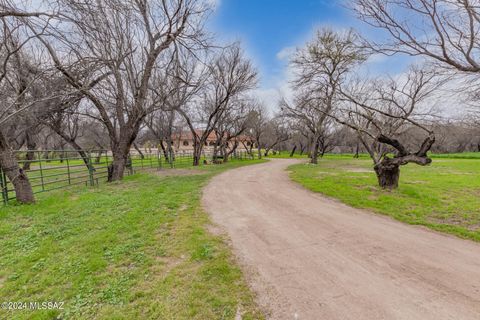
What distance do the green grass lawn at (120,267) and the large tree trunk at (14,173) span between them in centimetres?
99

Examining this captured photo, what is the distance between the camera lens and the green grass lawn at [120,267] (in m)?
2.12

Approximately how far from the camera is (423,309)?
6.81 ft

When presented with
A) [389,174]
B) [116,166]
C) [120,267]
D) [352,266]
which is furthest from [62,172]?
[389,174]

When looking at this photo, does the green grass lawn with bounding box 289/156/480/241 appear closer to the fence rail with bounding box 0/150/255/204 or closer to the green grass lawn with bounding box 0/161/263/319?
the green grass lawn with bounding box 0/161/263/319

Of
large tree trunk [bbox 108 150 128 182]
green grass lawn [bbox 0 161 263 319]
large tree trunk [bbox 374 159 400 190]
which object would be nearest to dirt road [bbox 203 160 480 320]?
green grass lawn [bbox 0 161 263 319]

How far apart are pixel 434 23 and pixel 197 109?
20.1 meters

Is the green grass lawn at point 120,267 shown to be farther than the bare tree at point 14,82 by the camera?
No

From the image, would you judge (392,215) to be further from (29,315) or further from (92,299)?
(29,315)

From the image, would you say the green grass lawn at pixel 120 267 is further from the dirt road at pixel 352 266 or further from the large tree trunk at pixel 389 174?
the large tree trunk at pixel 389 174

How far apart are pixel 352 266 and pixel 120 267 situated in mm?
3077

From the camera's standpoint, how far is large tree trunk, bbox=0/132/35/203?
5648 mm

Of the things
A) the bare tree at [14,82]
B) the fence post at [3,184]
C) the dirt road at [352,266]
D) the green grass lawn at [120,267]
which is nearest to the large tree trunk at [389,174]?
the dirt road at [352,266]

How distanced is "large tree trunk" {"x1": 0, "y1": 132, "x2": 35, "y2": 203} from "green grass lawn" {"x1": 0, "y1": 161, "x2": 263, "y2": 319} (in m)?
0.99

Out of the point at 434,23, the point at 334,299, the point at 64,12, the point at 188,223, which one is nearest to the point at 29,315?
the point at 188,223
